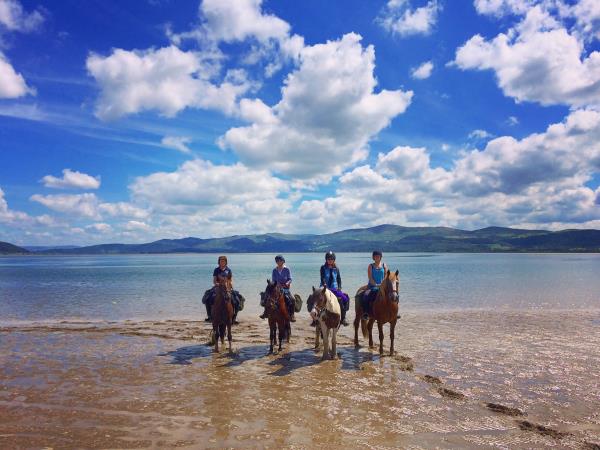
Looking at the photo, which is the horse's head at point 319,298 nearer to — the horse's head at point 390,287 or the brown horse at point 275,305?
the brown horse at point 275,305

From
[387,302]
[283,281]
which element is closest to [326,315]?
[387,302]

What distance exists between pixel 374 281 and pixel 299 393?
6187mm

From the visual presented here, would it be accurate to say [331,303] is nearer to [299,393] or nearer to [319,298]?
[319,298]

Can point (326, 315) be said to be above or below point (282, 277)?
below

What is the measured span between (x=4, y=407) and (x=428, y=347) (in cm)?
1281

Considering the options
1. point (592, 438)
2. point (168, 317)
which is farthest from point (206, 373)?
point (168, 317)

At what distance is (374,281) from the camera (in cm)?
1468

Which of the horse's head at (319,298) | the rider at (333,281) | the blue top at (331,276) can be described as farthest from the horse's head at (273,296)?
the blue top at (331,276)

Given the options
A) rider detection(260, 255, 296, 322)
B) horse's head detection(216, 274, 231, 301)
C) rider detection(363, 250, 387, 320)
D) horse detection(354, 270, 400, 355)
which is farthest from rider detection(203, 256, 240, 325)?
horse detection(354, 270, 400, 355)

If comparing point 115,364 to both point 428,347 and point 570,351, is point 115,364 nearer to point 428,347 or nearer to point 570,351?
point 428,347

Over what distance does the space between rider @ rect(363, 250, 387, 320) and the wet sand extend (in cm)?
166

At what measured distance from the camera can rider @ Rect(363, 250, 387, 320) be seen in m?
14.3

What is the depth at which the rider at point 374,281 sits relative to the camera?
1428 cm

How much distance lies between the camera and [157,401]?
8859 millimetres
